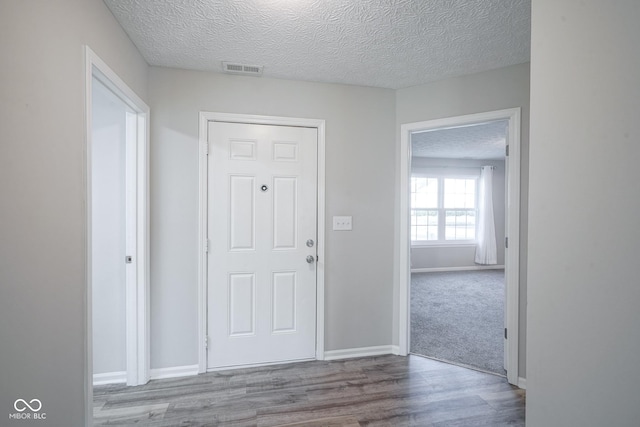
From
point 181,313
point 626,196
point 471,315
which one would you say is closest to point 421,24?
point 626,196

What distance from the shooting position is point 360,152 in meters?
2.75

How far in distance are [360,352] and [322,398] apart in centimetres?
73

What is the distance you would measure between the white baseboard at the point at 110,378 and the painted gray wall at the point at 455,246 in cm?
550

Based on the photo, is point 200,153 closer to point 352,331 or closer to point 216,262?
point 216,262

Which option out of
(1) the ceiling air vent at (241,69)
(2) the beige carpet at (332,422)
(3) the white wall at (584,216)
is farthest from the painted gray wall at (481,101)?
(3) the white wall at (584,216)

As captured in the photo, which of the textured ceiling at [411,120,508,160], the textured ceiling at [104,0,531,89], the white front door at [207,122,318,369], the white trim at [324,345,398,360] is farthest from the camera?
the textured ceiling at [411,120,508,160]

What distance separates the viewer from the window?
657 centimetres

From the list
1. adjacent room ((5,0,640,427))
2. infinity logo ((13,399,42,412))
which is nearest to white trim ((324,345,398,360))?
adjacent room ((5,0,640,427))

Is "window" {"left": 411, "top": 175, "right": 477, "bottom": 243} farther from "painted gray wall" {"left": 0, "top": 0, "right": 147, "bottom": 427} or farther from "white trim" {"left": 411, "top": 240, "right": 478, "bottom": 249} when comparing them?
"painted gray wall" {"left": 0, "top": 0, "right": 147, "bottom": 427}

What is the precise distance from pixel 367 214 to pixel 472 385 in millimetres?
1611

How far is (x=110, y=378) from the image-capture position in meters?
2.28

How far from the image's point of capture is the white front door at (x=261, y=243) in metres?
2.48

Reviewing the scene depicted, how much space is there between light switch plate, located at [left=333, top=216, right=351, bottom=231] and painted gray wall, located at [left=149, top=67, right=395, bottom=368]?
5cm

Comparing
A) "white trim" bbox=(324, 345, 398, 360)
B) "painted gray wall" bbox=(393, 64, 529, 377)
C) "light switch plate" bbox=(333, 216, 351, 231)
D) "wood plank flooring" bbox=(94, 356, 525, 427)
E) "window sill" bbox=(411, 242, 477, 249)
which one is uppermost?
"painted gray wall" bbox=(393, 64, 529, 377)
